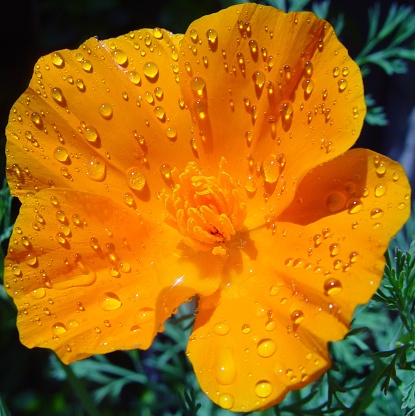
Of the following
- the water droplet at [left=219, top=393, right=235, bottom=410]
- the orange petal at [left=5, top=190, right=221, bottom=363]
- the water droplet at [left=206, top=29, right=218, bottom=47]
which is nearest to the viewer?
the water droplet at [left=219, top=393, right=235, bottom=410]

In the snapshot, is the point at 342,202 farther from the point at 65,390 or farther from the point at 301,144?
the point at 65,390

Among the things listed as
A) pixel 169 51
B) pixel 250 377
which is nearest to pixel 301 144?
pixel 169 51

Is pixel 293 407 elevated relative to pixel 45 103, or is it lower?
lower

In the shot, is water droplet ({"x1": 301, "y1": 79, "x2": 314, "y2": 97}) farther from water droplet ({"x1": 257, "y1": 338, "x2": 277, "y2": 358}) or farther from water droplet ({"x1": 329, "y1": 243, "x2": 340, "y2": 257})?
water droplet ({"x1": 257, "y1": 338, "x2": 277, "y2": 358})

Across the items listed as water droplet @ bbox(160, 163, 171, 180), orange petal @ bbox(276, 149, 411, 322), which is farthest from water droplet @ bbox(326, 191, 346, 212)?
water droplet @ bbox(160, 163, 171, 180)

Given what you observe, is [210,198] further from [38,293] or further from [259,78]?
[38,293]

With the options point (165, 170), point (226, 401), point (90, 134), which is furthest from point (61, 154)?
point (226, 401)

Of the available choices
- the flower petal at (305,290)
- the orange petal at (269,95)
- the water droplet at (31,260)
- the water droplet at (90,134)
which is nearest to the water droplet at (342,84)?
the orange petal at (269,95)
